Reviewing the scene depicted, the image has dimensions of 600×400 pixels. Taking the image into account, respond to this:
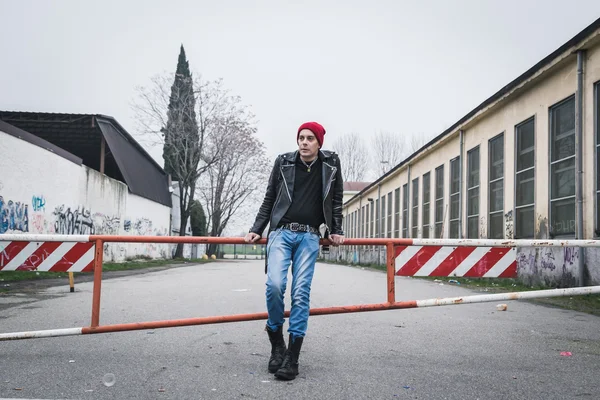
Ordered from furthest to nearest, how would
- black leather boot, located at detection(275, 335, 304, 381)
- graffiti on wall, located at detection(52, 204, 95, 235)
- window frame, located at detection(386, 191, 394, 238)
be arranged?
window frame, located at detection(386, 191, 394, 238), graffiti on wall, located at detection(52, 204, 95, 235), black leather boot, located at detection(275, 335, 304, 381)

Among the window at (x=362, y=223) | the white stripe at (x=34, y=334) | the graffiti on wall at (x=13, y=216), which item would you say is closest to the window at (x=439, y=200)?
the graffiti on wall at (x=13, y=216)

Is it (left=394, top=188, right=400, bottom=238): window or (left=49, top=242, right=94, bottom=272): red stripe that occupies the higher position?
(left=394, top=188, right=400, bottom=238): window

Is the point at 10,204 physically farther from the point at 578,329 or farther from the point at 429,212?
the point at 429,212

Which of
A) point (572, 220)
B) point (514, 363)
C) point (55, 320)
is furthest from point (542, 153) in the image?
point (55, 320)

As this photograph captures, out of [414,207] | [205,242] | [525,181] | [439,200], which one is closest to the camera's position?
[205,242]

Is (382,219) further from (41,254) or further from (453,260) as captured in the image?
(41,254)

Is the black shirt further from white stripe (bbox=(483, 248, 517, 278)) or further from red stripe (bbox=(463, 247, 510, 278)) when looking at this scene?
white stripe (bbox=(483, 248, 517, 278))

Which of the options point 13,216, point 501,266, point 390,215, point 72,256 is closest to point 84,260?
point 72,256

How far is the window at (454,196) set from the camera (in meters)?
22.3

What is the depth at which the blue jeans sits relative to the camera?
4211 millimetres

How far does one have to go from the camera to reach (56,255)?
4988 millimetres

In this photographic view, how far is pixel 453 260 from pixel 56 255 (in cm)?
348

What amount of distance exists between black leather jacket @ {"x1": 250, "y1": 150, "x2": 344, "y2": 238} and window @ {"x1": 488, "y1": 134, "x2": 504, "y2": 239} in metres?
13.8

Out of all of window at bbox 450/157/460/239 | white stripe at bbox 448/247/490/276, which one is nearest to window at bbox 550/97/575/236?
window at bbox 450/157/460/239
